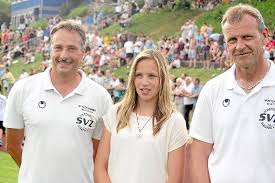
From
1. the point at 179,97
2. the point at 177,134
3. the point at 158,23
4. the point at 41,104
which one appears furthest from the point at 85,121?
the point at 158,23

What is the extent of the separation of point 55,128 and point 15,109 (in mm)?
399

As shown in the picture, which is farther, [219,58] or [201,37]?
[201,37]

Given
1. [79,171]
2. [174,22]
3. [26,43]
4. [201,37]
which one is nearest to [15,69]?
[26,43]

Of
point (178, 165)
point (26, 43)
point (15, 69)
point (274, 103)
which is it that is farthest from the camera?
point (26, 43)

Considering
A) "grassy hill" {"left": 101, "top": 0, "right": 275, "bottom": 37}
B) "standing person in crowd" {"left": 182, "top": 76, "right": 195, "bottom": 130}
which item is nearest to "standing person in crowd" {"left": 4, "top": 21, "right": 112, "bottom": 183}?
"standing person in crowd" {"left": 182, "top": 76, "right": 195, "bottom": 130}

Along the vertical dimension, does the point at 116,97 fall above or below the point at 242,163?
below

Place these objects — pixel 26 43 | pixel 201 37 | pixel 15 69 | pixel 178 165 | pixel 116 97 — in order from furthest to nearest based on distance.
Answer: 1. pixel 26 43
2. pixel 15 69
3. pixel 201 37
4. pixel 116 97
5. pixel 178 165

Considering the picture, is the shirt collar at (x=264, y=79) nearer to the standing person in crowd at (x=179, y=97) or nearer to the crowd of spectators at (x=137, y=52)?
the crowd of spectators at (x=137, y=52)

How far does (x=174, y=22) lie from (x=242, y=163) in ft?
107

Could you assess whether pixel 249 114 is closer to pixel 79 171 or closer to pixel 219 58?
pixel 79 171

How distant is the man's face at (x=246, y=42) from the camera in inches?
161

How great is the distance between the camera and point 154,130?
15.0ft

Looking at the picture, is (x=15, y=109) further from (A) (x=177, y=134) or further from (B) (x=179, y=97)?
(B) (x=179, y=97)

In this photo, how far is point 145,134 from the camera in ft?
15.0
